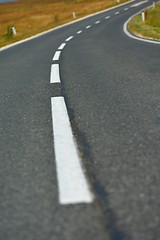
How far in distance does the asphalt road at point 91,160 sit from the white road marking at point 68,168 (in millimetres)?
52

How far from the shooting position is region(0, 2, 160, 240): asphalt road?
6.26 ft

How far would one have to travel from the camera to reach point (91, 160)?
2693 mm

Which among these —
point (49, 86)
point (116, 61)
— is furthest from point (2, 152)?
point (116, 61)

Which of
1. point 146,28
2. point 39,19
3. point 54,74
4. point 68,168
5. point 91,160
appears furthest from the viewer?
point 39,19

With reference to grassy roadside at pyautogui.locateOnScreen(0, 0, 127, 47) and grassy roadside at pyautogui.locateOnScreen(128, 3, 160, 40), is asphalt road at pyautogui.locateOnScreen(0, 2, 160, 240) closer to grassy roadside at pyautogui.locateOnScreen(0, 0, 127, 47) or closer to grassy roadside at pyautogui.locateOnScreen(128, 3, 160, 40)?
grassy roadside at pyautogui.locateOnScreen(128, 3, 160, 40)

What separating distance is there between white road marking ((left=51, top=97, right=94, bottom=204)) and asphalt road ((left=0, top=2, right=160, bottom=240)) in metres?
0.05

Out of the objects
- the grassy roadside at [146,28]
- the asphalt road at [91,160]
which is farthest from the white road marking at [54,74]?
the grassy roadside at [146,28]

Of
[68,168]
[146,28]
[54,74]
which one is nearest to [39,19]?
[146,28]

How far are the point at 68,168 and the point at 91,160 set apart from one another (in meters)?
0.26

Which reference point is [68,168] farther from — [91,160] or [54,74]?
[54,74]

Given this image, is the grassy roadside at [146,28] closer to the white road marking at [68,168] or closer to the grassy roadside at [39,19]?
the grassy roadside at [39,19]

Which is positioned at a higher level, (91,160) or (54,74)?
(91,160)

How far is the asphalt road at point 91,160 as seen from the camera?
75.1 inches

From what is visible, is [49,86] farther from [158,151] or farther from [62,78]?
[158,151]
